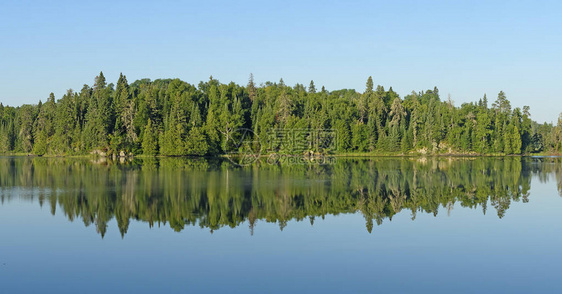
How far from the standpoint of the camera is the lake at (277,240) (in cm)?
1703

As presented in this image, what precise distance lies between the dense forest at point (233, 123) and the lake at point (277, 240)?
7140 cm

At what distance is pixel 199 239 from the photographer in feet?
75.3

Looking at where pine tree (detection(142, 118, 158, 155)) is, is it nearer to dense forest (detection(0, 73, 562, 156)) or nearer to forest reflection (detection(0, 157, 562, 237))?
dense forest (detection(0, 73, 562, 156))

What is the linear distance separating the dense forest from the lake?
71.4 m

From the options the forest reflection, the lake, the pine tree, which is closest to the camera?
the lake

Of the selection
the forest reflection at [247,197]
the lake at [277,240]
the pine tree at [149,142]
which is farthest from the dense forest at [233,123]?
the lake at [277,240]

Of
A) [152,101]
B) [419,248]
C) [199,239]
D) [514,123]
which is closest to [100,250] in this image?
[199,239]

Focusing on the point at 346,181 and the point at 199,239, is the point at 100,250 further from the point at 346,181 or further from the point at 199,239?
the point at 346,181

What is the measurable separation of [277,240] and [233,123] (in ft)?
317

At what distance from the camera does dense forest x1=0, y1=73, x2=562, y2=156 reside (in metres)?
111

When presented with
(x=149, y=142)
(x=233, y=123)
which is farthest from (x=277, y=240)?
(x=233, y=123)

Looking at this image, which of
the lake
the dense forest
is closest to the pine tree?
the dense forest

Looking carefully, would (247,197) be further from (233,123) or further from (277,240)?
(233,123)

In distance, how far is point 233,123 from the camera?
389 ft
